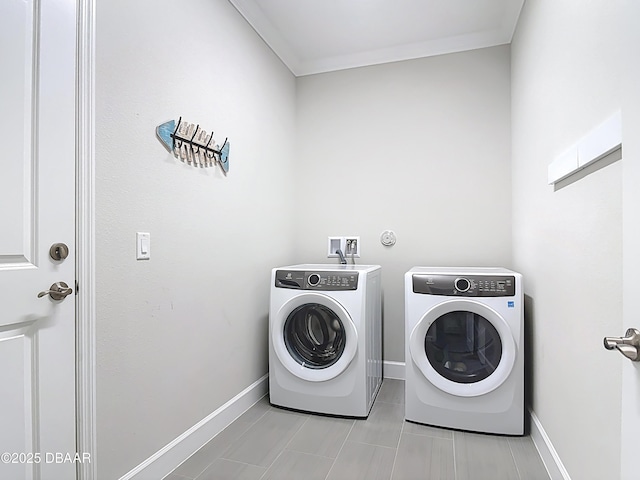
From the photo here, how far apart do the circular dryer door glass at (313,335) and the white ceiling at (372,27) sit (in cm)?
186

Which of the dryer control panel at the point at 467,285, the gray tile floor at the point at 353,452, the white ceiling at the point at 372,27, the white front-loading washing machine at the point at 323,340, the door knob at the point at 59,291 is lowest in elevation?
the gray tile floor at the point at 353,452

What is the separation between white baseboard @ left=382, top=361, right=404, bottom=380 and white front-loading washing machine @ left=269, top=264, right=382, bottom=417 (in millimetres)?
495

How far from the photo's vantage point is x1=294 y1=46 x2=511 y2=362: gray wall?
105 inches

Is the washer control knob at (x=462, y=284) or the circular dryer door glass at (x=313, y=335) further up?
the washer control knob at (x=462, y=284)

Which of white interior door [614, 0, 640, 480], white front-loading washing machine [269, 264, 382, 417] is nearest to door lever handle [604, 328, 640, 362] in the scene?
white interior door [614, 0, 640, 480]

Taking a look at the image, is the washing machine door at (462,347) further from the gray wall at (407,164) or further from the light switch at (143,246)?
the light switch at (143,246)

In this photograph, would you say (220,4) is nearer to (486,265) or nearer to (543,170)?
(543,170)

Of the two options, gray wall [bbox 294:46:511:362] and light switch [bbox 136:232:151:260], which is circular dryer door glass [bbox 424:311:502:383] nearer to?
gray wall [bbox 294:46:511:362]

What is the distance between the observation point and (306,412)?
88.7 inches

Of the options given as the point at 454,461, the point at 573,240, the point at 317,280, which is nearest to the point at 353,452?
the point at 454,461

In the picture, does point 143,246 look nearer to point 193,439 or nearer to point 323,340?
point 193,439

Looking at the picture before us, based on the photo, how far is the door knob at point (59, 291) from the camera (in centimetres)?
119

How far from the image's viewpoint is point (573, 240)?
138 centimetres

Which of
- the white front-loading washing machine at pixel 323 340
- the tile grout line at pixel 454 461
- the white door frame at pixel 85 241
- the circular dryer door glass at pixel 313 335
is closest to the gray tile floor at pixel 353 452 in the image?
the tile grout line at pixel 454 461
